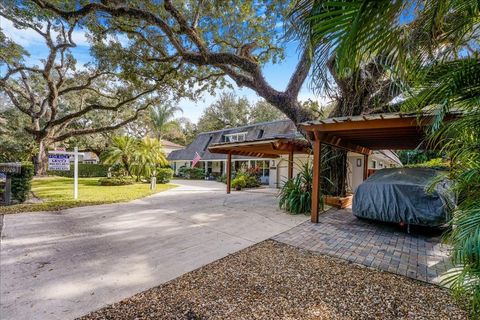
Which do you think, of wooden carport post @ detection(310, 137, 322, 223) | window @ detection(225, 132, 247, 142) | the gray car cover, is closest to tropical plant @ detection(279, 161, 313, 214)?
wooden carport post @ detection(310, 137, 322, 223)

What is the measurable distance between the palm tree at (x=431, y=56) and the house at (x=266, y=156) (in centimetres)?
640

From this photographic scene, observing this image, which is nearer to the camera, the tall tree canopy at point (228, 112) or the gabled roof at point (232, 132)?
the gabled roof at point (232, 132)

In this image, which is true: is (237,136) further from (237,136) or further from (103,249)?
(103,249)

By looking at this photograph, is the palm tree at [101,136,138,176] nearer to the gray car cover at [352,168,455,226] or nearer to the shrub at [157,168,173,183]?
the shrub at [157,168,173,183]

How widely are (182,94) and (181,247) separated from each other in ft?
35.0

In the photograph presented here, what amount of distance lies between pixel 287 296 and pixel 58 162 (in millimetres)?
9311

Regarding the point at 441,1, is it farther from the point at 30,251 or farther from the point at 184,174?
the point at 184,174

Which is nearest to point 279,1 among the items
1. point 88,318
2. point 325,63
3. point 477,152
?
point 325,63

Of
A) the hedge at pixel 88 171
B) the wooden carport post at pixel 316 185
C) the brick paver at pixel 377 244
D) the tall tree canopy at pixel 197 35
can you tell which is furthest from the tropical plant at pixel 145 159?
the brick paver at pixel 377 244

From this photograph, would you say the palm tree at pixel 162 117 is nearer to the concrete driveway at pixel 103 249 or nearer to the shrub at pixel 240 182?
the shrub at pixel 240 182

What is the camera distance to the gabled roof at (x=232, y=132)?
702 inches

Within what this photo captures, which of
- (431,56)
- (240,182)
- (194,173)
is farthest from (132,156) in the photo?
(431,56)

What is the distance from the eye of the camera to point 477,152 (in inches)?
69.5

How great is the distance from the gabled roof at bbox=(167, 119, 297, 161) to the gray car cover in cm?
933
